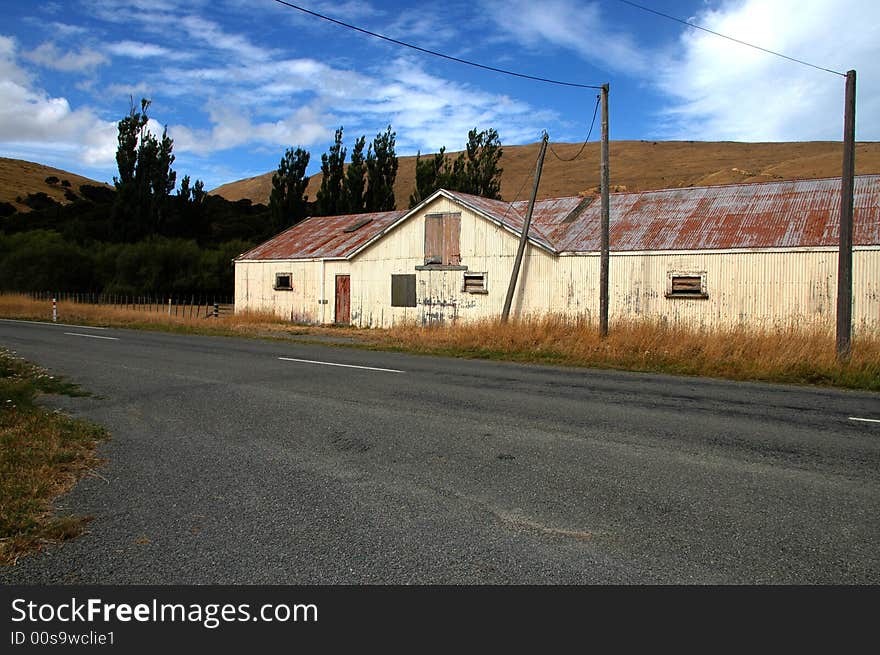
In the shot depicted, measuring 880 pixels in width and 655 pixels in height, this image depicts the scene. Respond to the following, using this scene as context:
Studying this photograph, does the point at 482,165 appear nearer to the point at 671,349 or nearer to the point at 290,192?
the point at 290,192

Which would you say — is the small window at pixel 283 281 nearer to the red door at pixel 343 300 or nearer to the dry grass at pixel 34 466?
the red door at pixel 343 300

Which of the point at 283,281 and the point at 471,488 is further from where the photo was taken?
the point at 283,281

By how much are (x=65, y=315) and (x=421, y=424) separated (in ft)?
93.4

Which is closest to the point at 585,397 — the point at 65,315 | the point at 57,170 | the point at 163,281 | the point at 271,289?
the point at 271,289

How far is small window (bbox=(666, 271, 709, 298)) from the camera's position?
62.0 feet

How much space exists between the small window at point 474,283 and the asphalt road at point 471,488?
43.1 ft

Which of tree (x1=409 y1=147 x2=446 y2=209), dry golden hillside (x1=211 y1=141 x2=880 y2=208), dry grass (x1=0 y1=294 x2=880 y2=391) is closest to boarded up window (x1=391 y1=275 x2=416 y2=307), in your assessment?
dry grass (x1=0 y1=294 x2=880 y2=391)

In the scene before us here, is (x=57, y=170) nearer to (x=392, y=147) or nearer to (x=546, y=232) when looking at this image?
(x=392, y=147)

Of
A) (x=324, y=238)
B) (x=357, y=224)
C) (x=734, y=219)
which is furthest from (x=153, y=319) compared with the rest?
(x=734, y=219)

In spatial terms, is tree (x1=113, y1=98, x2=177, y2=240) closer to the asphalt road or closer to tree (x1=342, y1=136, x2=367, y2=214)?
tree (x1=342, y1=136, x2=367, y2=214)

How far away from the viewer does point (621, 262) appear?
2006 centimetres

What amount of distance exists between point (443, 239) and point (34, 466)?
19122 mm

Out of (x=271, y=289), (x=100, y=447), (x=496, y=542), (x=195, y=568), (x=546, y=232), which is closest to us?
(x=195, y=568)

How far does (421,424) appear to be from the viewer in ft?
23.7
